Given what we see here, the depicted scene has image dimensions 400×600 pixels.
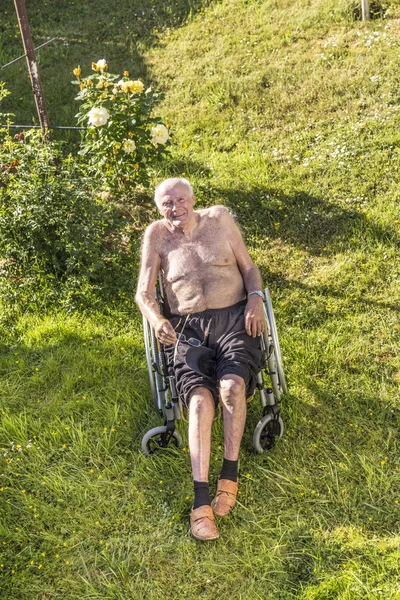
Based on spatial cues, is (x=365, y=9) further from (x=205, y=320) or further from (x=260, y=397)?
(x=260, y=397)

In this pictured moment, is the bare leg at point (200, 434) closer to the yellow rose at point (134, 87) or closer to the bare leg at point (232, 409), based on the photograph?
the bare leg at point (232, 409)

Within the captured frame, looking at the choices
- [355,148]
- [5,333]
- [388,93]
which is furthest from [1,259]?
[388,93]

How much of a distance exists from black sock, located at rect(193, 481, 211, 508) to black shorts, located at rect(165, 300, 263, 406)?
42 cm

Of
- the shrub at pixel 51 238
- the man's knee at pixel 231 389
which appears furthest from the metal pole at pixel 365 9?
the man's knee at pixel 231 389

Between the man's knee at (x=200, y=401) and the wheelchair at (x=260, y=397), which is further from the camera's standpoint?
the wheelchair at (x=260, y=397)

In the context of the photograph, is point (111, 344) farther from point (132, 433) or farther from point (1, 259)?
point (1, 259)

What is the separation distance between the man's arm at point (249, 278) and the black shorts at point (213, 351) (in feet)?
0.23

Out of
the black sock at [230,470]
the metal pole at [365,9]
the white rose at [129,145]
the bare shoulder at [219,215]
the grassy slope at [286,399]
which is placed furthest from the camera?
the metal pole at [365,9]

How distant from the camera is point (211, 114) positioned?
691 cm

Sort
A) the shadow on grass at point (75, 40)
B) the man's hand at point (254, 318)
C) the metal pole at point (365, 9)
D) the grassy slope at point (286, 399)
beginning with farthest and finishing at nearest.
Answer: the shadow on grass at point (75, 40) < the metal pole at point (365, 9) < the man's hand at point (254, 318) < the grassy slope at point (286, 399)

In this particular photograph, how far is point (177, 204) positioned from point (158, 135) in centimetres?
170

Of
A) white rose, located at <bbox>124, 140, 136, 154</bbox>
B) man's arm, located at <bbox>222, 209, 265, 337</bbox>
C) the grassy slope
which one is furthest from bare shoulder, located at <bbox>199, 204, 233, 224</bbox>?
white rose, located at <bbox>124, 140, 136, 154</bbox>

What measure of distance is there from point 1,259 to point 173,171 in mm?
1758

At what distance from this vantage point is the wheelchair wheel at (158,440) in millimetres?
3832
